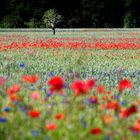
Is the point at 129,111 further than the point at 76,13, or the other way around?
the point at 76,13

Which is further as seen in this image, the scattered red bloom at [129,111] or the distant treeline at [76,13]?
the distant treeline at [76,13]

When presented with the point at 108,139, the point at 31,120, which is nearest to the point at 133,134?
the point at 108,139

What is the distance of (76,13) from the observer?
88812 mm

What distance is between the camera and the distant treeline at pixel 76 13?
265ft

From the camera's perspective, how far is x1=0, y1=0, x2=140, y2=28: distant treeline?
80.9 m

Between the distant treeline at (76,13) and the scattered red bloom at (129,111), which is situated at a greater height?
the scattered red bloom at (129,111)

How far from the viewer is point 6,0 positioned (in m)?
86.6

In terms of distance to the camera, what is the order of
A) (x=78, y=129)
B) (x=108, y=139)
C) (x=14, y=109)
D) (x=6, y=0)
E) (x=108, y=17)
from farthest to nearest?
(x=108, y=17), (x=6, y=0), (x=14, y=109), (x=78, y=129), (x=108, y=139)

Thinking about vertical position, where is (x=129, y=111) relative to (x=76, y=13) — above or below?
above

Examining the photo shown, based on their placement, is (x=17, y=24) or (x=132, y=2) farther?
(x=132, y=2)

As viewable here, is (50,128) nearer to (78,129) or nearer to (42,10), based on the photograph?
(78,129)

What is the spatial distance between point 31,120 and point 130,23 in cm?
8568

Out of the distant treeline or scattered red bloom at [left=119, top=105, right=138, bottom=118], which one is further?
the distant treeline

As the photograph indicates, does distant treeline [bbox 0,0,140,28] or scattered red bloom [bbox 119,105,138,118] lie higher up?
scattered red bloom [bbox 119,105,138,118]
